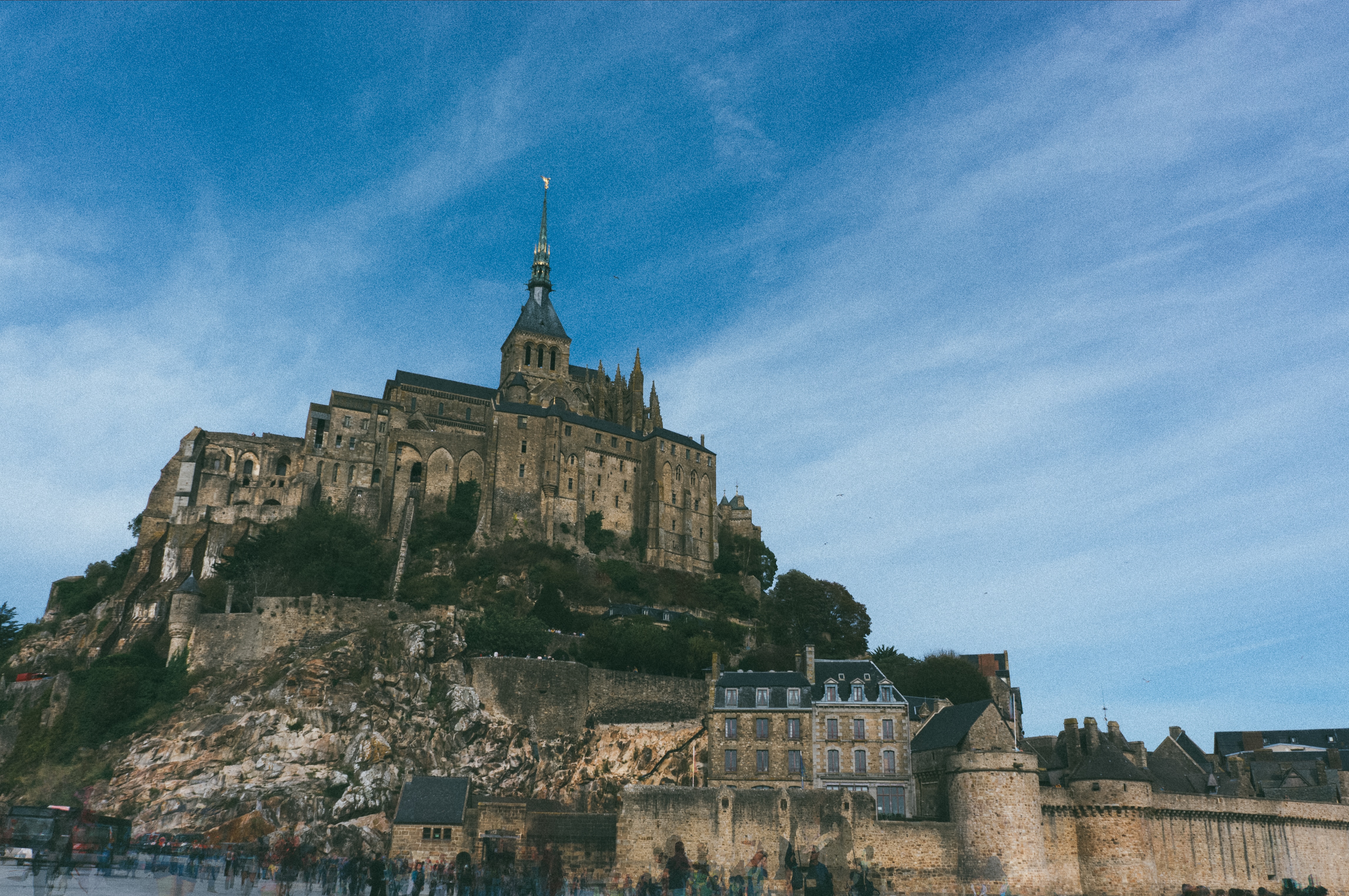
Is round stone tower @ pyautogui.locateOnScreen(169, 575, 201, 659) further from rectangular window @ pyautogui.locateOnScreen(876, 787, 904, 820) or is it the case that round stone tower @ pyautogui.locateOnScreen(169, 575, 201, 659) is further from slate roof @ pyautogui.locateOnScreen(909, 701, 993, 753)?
slate roof @ pyautogui.locateOnScreen(909, 701, 993, 753)

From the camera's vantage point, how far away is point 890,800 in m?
40.7

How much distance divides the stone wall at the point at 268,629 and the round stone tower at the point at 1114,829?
1171 inches

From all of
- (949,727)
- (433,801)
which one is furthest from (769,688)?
(433,801)

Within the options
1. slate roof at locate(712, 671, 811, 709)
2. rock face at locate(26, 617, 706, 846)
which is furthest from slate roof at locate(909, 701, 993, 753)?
rock face at locate(26, 617, 706, 846)

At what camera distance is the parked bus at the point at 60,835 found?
2991 centimetres

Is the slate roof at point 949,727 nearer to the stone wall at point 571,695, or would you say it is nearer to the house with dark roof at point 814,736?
the house with dark roof at point 814,736

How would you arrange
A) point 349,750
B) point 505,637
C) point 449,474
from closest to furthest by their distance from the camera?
point 349,750, point 505,637, point 449,474

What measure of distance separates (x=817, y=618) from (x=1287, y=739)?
27.6 metres

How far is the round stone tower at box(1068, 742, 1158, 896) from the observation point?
122 feet

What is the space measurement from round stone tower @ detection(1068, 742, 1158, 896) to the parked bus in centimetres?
3008

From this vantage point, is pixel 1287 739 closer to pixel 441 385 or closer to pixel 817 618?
pixel 817 618

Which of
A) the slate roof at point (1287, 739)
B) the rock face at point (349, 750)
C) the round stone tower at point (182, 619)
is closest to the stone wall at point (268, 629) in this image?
the round stone tower at point (182, 619)

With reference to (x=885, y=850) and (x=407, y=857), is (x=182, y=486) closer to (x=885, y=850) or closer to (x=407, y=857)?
(x=407, y=857)

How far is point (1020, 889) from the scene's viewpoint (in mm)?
35031
